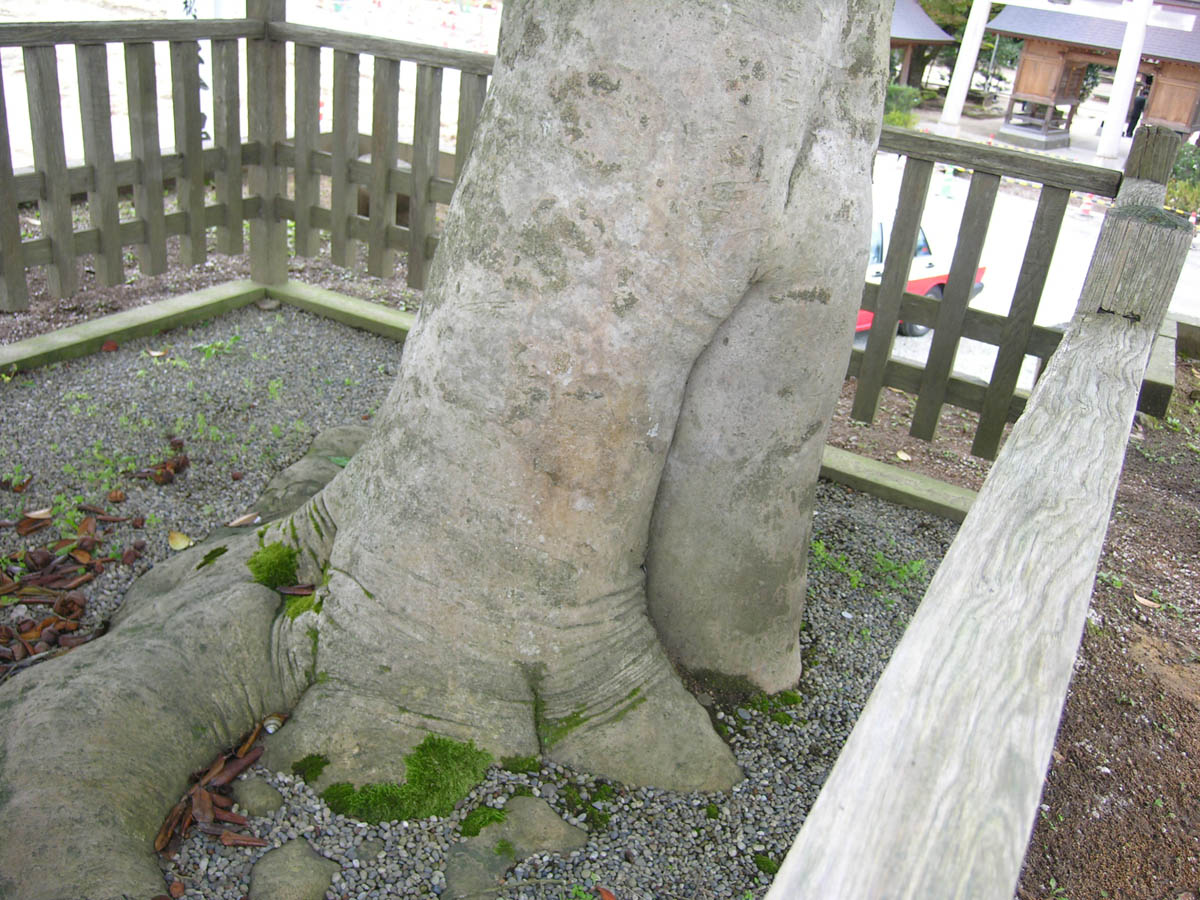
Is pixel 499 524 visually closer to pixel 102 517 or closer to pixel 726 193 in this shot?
pixel 726 193

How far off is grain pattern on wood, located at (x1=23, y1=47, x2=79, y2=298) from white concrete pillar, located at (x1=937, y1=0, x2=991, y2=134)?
18003mm

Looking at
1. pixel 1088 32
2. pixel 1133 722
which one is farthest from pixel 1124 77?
pixel 1133 722

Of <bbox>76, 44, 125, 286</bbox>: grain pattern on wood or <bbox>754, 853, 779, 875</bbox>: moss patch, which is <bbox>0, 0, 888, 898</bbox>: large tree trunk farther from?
<bbox>76, 44, 125, 286</bbox>: grain pattern on wood

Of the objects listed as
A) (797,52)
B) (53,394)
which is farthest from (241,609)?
(53,394)

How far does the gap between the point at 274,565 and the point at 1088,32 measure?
21134 mm

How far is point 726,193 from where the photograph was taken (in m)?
2.10

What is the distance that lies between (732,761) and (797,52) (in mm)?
1754

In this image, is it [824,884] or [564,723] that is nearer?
[824,884]

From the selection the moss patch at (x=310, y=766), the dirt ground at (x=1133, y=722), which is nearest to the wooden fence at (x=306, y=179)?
the dirt ground at (x=1133, y=722)

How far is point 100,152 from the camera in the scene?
4.45m

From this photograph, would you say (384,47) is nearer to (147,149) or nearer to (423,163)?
(423,163)

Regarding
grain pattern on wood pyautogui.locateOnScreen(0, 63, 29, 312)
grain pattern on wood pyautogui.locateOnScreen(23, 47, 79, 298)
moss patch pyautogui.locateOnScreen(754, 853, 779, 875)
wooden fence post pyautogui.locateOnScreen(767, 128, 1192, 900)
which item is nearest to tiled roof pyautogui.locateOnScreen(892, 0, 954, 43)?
grain pattern on wood pyautogui.locateOnScreen(23, 47, 79, 298)

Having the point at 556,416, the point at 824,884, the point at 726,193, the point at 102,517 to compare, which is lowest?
the point at 102,517

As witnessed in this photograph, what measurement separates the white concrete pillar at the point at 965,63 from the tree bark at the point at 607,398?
18745 millimetres
